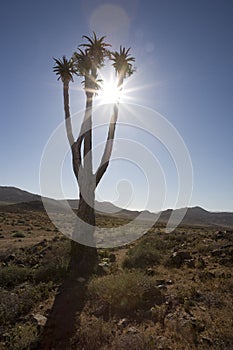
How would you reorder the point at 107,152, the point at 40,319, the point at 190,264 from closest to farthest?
the point at 40,319 → the point at 190,264 → the point at 107,152

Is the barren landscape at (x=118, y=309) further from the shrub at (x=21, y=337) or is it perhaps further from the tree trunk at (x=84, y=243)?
the tree trunk at (x=84, y=243)

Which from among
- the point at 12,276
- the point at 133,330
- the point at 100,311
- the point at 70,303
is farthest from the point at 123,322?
the point at 12,276

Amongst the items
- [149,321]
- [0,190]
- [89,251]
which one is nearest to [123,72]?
[89,251]

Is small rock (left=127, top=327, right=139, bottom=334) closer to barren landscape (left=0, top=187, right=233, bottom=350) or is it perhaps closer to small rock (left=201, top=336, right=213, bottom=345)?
barren landscape (left=0, top=187, right=233, bottom=350)

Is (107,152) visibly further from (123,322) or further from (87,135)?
(123,322)

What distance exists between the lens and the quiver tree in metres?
11.8

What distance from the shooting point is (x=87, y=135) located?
13133mm

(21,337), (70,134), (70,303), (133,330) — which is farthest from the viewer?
(70,134)

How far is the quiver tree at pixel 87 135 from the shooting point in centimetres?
1180

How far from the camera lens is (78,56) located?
14.0 metres

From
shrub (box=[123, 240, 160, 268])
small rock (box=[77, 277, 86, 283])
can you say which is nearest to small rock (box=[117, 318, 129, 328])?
small rock (box=[77, 277, 86, 283])

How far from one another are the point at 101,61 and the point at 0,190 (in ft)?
634

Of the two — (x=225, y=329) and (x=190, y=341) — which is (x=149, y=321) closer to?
(x=190, y=341)

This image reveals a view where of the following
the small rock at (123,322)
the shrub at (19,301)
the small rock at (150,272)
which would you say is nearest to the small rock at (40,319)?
the shrub at (19,301)
